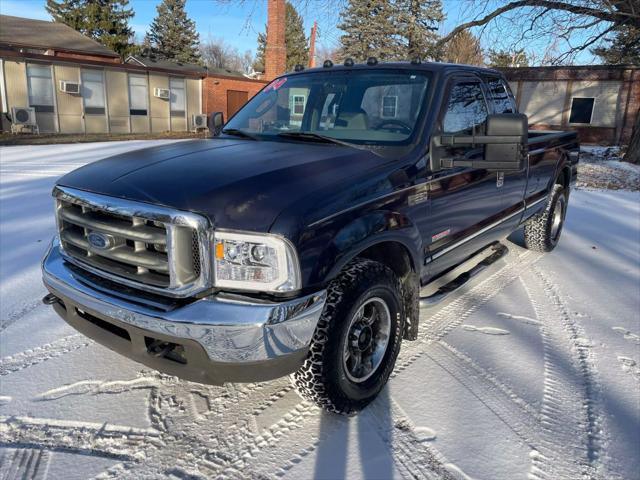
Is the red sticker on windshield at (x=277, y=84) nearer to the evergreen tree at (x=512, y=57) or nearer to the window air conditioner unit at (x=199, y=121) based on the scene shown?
the window air conditioner unit at (x=199, y=121)

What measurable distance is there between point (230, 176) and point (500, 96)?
9.66 ft

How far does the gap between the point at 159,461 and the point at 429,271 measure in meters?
2.00

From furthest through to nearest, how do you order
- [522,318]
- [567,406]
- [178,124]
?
[178,124] < [522,318] < [567,406]

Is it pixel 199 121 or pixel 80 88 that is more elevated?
pixel 80 88

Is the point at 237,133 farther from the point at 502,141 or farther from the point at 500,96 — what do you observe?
the point at 500,96

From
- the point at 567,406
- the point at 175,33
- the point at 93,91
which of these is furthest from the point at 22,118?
the point at 175,33

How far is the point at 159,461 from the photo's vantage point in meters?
2.36

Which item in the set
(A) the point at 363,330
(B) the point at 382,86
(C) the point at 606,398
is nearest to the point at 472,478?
(A) the point at 363,330

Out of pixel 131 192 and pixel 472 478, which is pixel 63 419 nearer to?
pixel 131 192

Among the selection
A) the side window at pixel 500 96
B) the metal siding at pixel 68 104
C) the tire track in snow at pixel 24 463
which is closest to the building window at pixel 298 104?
the side window at pixel 500 96

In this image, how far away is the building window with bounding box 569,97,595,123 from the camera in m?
24.4

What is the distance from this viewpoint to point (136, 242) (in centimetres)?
242

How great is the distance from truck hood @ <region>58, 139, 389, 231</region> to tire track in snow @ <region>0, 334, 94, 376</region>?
1.19 meters

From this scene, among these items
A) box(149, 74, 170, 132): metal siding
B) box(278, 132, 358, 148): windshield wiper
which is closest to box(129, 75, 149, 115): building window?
box(149, 74, 170, 132): metal siding
